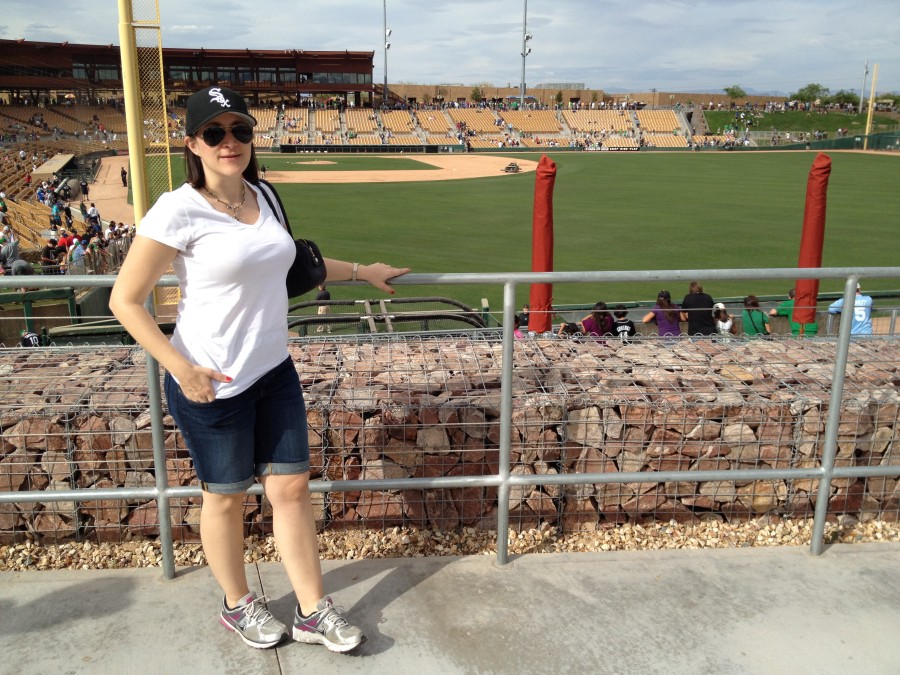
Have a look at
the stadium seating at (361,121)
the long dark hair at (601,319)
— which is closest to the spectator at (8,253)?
the long dark hair at (601,319)

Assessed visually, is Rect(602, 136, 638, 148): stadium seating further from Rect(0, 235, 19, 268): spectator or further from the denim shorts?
the denim shorts

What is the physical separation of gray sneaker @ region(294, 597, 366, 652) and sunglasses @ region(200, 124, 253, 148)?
174cm

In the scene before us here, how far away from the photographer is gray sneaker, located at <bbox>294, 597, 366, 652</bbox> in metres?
2.83

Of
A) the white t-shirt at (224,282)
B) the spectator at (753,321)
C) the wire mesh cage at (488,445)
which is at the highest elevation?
the white t-shirt at (224,282)

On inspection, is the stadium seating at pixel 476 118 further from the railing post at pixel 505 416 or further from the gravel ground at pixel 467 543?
the railing post at pixel 505 416

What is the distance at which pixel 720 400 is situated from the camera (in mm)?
3994

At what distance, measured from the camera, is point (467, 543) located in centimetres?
376

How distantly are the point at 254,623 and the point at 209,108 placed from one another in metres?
1.89

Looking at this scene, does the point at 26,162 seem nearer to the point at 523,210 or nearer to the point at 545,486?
the point at 523,210

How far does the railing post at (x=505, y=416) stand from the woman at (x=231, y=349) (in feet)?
2.90

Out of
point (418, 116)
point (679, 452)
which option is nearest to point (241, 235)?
point (679, 452)

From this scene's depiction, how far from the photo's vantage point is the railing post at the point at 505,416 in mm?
3291

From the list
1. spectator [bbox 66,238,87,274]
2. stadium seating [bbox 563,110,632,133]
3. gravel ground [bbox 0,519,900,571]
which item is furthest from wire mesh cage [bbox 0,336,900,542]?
stadium seating [bbox 563,110,632,133]

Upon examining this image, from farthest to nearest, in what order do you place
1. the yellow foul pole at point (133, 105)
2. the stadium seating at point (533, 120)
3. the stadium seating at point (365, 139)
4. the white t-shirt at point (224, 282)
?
the stadium seating at point (533, 120)
the stadium seating at point (365, 139)
the yellow foul pole at point (133, 105)
the white t-shirt at point (224, 282)
